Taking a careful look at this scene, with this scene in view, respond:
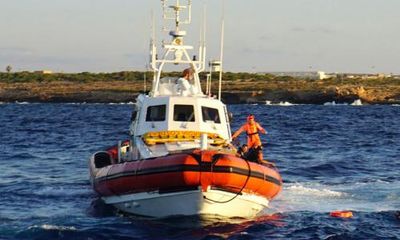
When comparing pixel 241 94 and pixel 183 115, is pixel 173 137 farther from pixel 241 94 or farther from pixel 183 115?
pixel 241 94

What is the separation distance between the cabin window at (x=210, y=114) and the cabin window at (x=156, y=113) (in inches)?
39.1

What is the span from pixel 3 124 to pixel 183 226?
41059 millimetres

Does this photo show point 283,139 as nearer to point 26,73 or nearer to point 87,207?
point 87,207

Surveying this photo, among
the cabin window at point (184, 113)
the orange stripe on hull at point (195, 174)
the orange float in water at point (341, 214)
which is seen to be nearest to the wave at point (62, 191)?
the cabin window at point (184, 113)

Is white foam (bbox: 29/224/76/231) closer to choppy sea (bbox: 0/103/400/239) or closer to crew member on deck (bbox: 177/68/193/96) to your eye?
choppy sea (bbox: 0/103/400/239)

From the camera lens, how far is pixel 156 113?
2120 centimetres

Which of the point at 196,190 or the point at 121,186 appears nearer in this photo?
the point at 196,190

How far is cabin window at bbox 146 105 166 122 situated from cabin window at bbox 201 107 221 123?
0.99 m

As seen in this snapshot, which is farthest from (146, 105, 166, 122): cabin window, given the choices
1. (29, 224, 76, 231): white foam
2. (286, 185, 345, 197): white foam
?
(286, 185, 345, 197): white foam

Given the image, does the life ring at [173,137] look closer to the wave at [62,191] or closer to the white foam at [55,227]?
the white foam at [55,227]

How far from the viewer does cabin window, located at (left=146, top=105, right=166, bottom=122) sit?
21047 mm

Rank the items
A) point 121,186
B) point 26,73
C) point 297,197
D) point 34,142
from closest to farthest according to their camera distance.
A: point 121,186
point 297,197
point 34,142
point 26,73

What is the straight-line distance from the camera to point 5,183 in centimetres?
2453

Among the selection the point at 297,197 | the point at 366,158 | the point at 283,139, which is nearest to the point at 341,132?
the point at 283,139
